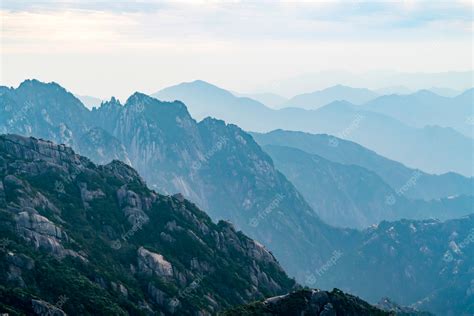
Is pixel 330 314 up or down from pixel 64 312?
down

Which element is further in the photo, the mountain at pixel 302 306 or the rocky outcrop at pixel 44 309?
the mountain at pixel 302 306

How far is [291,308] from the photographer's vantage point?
192 metres

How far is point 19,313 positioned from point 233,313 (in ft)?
204

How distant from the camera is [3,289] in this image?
185 meters

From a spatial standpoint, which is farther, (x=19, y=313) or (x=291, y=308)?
(x=291, y=308)

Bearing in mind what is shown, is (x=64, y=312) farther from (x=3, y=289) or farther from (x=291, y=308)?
(x=291, y=308)

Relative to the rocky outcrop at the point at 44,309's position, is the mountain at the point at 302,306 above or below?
below

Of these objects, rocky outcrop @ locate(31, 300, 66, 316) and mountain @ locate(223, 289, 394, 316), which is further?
mountain @ locate(223, 289, 394, 316)

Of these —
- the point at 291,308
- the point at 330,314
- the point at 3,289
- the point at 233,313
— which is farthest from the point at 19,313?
the point at 330,314

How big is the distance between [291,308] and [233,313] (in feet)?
62.8

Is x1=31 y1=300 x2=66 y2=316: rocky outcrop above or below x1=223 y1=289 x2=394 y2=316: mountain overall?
above

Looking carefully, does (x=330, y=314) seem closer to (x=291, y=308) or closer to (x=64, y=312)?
(x=291, y=308)

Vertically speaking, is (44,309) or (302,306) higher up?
(44,309)

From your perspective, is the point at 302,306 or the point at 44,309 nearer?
the point at 44,309
